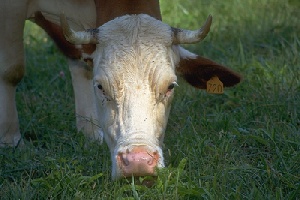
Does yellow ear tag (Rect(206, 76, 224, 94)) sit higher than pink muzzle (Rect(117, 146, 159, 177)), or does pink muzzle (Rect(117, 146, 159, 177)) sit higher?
yellow ear tag (Rect(206, 76, 224, 94))

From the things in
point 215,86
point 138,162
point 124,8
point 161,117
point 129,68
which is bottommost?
point 138,162

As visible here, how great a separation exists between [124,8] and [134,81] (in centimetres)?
71

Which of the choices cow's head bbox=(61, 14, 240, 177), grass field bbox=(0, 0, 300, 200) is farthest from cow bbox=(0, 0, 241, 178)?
grass field bbox=(0, 0, 300, 200)

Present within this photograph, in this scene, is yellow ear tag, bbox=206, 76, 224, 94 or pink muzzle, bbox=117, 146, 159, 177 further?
yellow ear tag, bbox=206, 76, 224, 94

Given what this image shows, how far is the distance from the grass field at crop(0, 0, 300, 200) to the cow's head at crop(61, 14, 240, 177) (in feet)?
0.52

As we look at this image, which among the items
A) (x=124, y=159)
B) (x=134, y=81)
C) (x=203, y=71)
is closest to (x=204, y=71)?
(x=203, y=71)

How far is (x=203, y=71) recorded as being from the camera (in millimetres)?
5840

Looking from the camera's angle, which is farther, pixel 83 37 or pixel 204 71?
pixel 204 71

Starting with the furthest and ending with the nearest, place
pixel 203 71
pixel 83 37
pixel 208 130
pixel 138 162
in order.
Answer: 1. pixel 208 130
2. pixel 203 71
3. pixel 83 37
4. pixel 138 162

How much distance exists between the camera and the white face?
5.11m

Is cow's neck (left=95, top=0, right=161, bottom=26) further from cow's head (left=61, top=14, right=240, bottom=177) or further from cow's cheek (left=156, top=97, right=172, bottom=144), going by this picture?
cow's cheek (left=156, top=97, right=172, bottom=144)

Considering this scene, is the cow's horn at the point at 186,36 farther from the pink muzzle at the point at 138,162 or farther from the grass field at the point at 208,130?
the pink muzzle at the point at 138,162

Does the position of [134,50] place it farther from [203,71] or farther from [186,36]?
[203,71]

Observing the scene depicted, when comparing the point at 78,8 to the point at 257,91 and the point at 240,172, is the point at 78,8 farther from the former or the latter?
the point at 240,172
